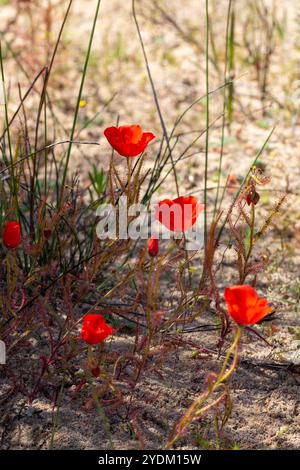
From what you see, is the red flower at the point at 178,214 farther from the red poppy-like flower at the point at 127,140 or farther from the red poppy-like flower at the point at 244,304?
the red poppy-like flower at the point at 244,304

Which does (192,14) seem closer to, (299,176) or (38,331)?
(299,176)

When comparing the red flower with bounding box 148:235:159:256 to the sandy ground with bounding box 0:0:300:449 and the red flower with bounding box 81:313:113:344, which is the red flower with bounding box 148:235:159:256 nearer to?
the red flower with bounding box 81:313:113:344

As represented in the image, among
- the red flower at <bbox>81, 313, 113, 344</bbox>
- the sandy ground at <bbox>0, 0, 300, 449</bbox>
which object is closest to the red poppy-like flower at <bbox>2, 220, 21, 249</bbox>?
the red flower at <bbox>81, 313, 113, 344</bbox>

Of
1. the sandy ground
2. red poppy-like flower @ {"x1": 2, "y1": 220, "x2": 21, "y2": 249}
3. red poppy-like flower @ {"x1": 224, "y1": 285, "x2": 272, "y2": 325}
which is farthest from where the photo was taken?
the sandy ground

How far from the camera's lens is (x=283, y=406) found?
1.98 meters

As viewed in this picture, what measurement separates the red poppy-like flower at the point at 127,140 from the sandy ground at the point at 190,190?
582 millimetres

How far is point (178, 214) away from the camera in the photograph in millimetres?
1812

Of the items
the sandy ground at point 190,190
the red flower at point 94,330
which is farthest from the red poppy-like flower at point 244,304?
the sandy ground at point 190,190

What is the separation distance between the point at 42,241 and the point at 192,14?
2.62 meters

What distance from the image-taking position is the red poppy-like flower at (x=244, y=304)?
5.13 ft

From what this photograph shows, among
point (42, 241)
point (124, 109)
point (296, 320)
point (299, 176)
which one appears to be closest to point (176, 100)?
point (124, 109)

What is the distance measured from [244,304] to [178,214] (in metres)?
0.33

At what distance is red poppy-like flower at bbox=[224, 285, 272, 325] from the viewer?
61.6 inches

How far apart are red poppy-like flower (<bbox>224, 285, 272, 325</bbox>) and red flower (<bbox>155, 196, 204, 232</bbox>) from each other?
0.94 feet
